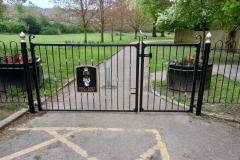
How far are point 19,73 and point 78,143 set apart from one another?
10.5 ft

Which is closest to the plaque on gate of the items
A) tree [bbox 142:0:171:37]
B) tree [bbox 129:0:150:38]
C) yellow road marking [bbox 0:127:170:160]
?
yellow road marking [bbox 0:127:170:160]

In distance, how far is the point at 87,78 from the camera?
4.60 metres

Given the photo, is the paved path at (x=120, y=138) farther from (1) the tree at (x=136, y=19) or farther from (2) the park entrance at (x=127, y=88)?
(1) the tree at (x=136, y=19)

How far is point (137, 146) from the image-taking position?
144 inches

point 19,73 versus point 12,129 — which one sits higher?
point 19,73

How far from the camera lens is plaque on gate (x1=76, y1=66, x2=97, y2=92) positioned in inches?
179

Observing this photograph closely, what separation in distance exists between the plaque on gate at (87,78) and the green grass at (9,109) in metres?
1.48

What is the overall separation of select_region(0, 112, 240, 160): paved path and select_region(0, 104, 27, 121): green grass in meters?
0.56

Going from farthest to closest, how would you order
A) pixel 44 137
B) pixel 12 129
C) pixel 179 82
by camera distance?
pixel 179 82, pixel 12 129, pixel 44 137

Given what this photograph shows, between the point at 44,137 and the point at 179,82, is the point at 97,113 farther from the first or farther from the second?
the point at 179,82

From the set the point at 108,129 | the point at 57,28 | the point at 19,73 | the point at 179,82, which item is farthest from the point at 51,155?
the point at 57,28

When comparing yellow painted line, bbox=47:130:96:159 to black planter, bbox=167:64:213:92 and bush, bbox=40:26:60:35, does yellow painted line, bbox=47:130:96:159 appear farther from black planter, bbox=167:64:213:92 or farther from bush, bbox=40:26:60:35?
bush, bbox=40:26:60:35

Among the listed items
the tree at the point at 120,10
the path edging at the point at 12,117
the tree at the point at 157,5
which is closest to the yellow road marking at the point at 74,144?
the path edging at the point at 12,117

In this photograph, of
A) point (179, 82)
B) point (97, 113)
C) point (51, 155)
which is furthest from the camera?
point (179, 82)
